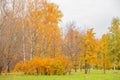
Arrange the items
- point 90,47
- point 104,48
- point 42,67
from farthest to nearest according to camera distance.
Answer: point 104,48, point 90,47, point 42,67

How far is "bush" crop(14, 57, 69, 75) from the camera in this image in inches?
1449

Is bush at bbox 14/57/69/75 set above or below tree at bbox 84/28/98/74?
below

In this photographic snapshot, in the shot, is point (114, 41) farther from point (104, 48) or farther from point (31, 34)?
point (31, 34)

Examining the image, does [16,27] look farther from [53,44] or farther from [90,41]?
[90,41]

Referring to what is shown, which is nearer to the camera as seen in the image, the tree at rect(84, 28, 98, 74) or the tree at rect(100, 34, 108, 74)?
the tree at rect(84, 28, 98, 74)

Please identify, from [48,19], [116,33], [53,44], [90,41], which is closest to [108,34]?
[116,33]

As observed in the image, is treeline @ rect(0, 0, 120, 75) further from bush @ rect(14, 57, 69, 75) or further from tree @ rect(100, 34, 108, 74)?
tree @ rect(100, 34, 108, 74)

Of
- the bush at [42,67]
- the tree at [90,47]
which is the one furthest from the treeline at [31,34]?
the tree at [90,47]

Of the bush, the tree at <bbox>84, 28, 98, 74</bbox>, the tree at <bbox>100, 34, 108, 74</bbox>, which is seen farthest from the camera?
the tree at <bbox>100, 34, 108, 74</bbox>

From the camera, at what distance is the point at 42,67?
38.0 metres

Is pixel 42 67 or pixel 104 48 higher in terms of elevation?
pixel 104 48

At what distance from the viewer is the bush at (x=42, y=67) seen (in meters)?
36.8

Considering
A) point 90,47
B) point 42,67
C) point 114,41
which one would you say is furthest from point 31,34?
point 114,41

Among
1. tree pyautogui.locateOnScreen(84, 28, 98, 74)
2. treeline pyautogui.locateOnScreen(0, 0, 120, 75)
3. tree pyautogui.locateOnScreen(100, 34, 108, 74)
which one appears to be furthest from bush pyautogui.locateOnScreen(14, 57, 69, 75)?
tree pyautogui.locateOnScreen(100, 34, 108, 74)
